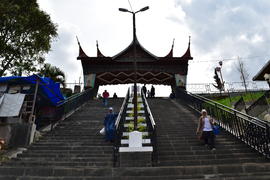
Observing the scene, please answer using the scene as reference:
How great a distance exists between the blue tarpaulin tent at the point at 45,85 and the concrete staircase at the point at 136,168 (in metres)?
1.44

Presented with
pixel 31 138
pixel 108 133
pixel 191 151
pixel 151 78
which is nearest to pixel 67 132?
pixel 31 138

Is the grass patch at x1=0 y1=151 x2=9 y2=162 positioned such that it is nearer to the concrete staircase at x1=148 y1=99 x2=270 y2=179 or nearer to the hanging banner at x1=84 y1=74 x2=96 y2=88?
the concrete staircase at x1=148 y1=99 x2=270 y2=179

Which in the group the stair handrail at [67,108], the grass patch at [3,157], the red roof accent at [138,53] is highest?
the red roof accent at [138,53]

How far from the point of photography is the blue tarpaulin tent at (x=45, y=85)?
338 inches

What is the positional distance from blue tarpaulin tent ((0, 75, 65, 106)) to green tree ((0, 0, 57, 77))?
6.86 metres

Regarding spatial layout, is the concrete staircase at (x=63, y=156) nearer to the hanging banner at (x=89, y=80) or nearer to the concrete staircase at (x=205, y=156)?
the concrete staircase at (x=205, y=156)

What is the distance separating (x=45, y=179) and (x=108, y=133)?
2.90 m

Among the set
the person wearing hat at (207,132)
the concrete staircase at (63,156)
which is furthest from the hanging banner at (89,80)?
the person wearing hat at (207,132)

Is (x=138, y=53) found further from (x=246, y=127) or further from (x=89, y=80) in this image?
(x=246, y=127)

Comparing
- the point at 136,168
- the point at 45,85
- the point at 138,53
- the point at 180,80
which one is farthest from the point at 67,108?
the point at 180,80

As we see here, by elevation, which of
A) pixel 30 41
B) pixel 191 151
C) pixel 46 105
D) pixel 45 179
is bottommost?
pixel 45 179

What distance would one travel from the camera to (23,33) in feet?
50.0

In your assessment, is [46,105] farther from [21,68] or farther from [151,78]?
[151,78]

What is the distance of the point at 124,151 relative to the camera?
5398mm
